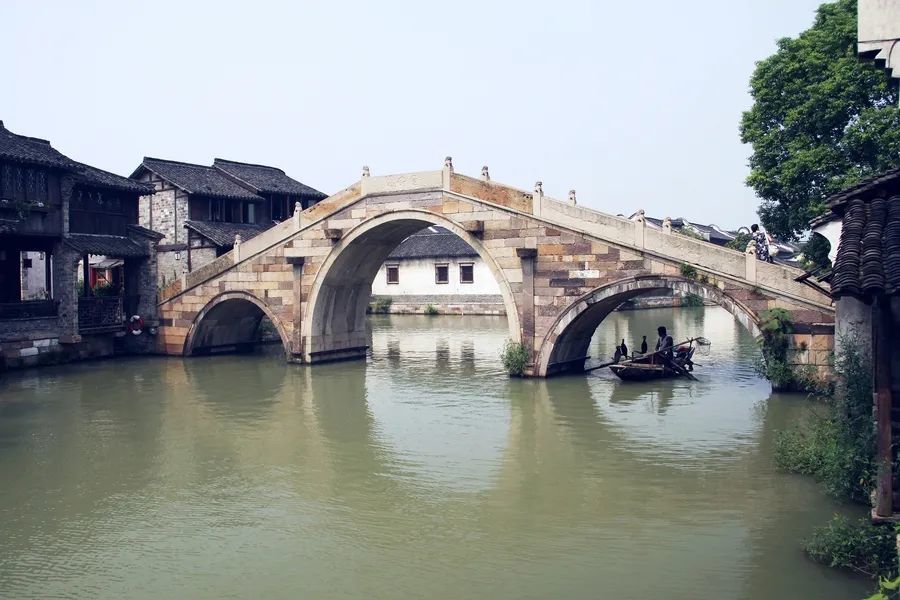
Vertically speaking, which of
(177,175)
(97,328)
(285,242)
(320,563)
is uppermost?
(177,175)

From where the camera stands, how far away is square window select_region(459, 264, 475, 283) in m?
39.4

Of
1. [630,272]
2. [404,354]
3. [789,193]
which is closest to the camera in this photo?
[630,272]

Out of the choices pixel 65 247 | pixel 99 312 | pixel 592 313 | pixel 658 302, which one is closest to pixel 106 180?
pixel 65 247

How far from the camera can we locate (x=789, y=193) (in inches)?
765

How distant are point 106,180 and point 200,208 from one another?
456cm

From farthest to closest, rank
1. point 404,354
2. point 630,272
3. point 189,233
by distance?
point 189,233, point 404,354, point 630,272

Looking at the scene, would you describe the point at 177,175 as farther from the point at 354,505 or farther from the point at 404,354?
the point at 354,505

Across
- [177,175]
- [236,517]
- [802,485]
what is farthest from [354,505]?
[177,175]

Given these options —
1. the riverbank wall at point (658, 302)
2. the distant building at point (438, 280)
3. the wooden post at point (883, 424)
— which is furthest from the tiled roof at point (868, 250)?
the riverbank wall at point (658, 302)

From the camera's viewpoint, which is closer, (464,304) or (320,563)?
(320,563)

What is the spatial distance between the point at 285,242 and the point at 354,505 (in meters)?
13.0

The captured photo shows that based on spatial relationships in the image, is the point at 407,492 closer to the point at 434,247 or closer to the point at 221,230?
the point at 221,230

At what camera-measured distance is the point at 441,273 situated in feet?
132

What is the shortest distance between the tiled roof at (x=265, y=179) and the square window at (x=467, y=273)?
8.97 m
